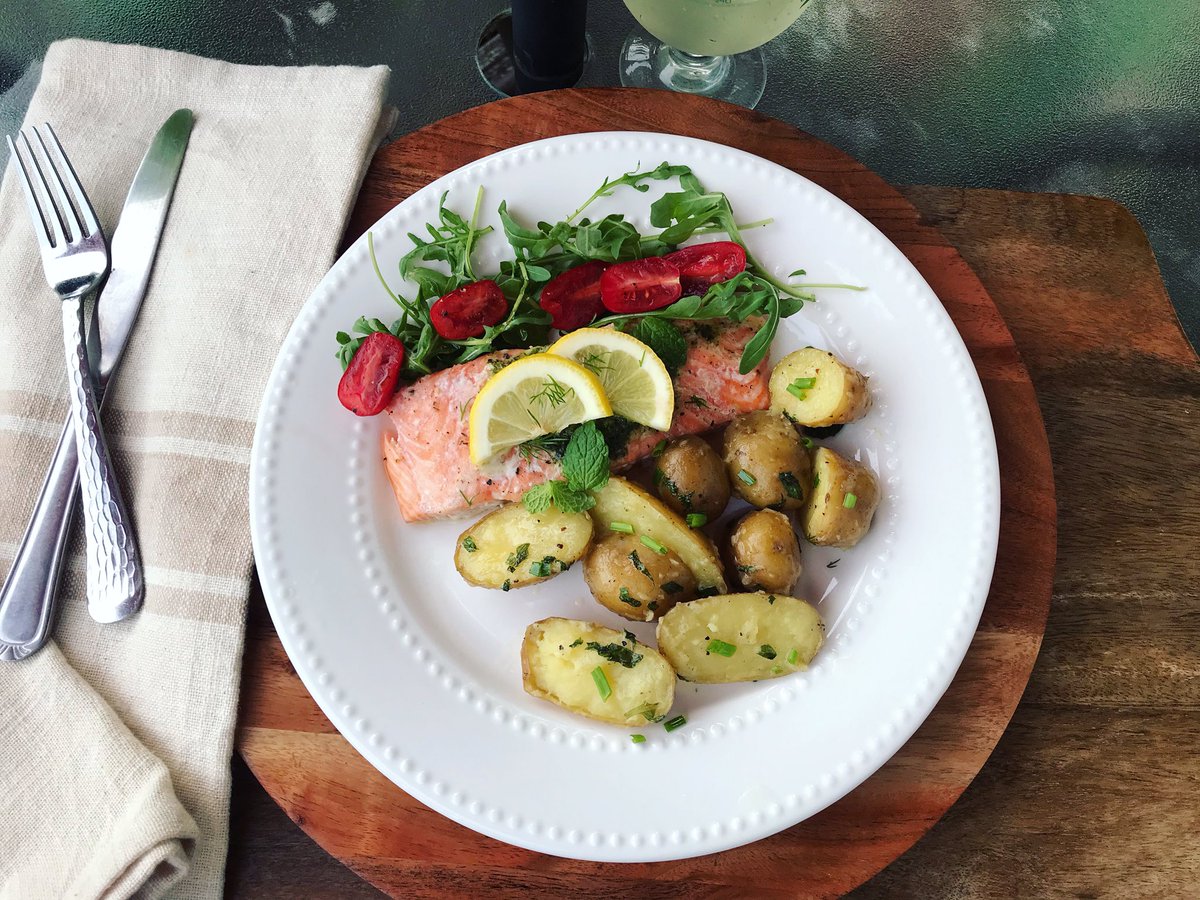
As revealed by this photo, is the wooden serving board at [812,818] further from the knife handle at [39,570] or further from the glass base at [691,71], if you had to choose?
the glass base at [691,71]

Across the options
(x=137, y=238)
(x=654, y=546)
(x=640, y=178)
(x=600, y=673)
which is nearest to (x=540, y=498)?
(x=654, y=546)

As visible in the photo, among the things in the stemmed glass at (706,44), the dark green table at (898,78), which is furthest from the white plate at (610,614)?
the dark green table at (898,78)

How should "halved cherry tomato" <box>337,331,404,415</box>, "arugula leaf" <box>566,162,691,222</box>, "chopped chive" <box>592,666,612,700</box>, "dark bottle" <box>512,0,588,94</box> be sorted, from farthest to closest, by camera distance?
"dark bottle" <box>512,0,588,94</box> < "arugula leaf" <box>566,162,691,222</box> < "halved cherry tomato" <box>337,331,404,415</box> < "chopped chive" <box>592,666,612,700</box>

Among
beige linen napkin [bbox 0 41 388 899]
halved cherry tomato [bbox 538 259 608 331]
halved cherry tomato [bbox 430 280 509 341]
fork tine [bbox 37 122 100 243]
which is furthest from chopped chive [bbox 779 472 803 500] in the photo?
fork tine [bbox 37 122 100 243]

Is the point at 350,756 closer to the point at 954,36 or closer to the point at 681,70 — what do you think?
the point at 681,70

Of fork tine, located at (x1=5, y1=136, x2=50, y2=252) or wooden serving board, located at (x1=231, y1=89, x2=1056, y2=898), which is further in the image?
fork tine, located at (x1=5, y1=136, x2=50, y2=252)

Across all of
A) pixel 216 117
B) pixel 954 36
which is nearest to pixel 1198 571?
pixel 954 36

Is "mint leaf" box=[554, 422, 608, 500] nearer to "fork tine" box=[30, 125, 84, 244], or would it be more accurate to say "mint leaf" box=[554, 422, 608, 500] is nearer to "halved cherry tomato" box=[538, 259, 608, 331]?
"halved cherry tomato" box=[538, 259, 608, 331]

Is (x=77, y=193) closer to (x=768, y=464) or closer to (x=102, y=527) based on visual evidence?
(x=102, y=527)
